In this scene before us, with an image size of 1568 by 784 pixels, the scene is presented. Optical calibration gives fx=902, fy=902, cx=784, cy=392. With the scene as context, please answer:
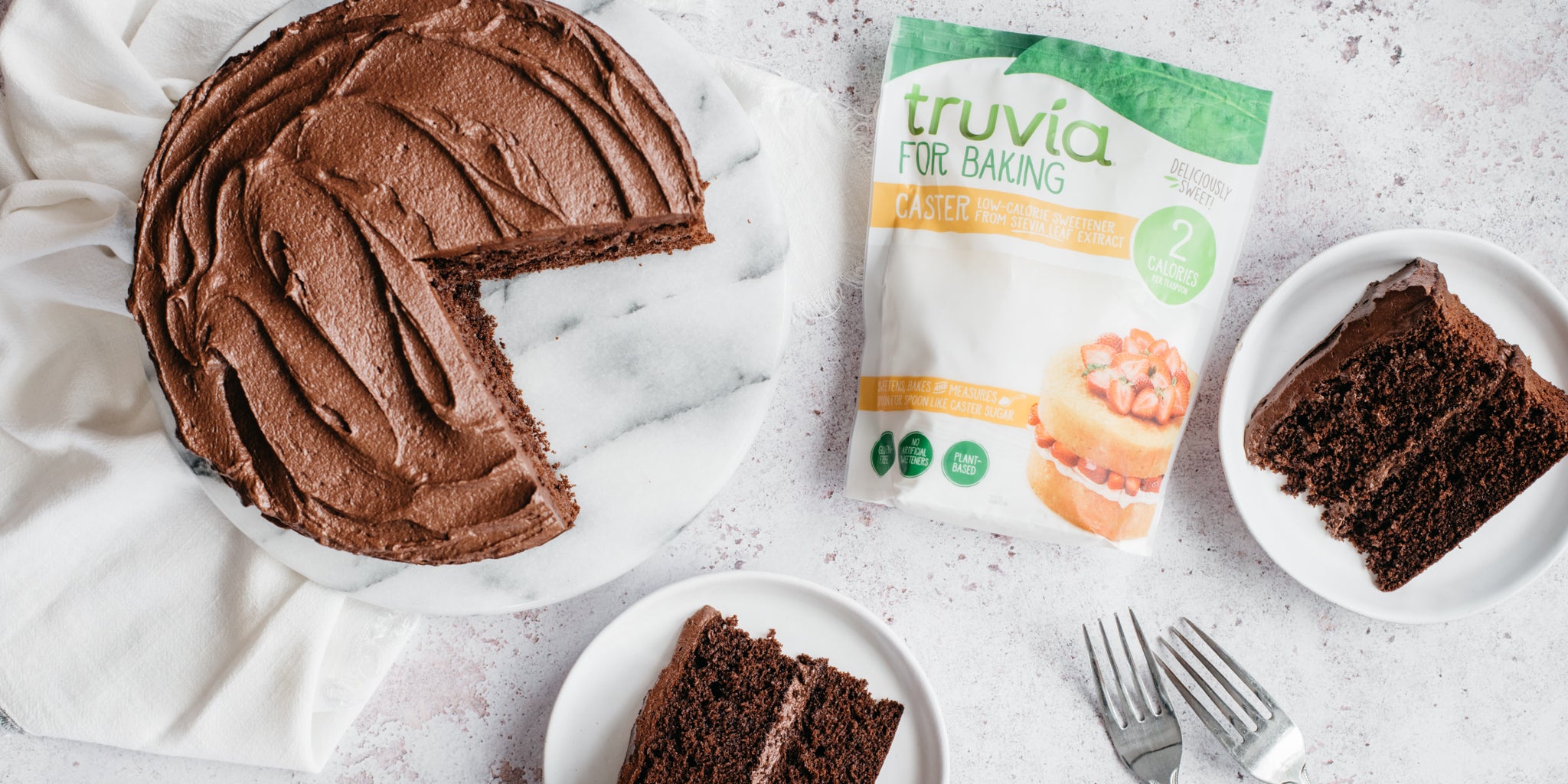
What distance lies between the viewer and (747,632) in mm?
2717

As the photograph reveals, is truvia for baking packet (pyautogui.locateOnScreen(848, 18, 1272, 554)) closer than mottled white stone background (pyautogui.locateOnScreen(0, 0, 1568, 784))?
Yes

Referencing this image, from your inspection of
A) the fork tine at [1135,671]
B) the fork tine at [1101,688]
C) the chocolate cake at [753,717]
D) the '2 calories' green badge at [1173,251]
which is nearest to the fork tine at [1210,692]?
the fork tine at [1135,671]

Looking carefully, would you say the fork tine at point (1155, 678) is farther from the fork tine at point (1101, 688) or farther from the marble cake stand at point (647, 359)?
the marble cake stand at point (647, 359)

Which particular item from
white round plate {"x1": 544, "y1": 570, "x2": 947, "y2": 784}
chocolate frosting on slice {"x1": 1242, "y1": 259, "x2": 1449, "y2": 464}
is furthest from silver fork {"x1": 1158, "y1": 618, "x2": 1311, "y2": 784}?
white round plate {"x1": 544, "y1": 570, "x2": 947, "y2": 784}

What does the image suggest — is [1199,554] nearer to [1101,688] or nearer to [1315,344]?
[1101,688]

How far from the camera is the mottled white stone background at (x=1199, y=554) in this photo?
2.80 metres

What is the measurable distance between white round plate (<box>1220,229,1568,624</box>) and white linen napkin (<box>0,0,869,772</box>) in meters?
2.68

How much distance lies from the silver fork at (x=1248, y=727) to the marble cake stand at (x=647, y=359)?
5.09ft

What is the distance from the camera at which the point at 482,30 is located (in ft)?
7.23

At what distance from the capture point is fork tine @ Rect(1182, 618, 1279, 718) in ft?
8.98

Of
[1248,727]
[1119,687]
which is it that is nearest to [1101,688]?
[1119,687]

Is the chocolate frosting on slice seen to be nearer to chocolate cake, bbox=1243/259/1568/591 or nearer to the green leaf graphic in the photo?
chocolate cake, bbox=1243/259/1568/591

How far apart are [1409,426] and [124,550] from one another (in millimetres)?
3757

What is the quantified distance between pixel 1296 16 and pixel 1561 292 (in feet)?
4.06
